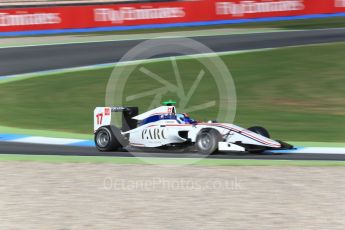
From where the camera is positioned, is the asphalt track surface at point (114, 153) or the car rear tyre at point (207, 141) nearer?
the car rear tyre at point (207, 141)

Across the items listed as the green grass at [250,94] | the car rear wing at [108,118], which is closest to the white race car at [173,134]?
the car rear wing at [108,118]

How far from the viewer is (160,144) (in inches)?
437

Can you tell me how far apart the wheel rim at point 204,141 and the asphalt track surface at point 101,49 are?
11.6m

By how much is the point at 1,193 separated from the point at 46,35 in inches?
878

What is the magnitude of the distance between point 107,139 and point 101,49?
14.3 m

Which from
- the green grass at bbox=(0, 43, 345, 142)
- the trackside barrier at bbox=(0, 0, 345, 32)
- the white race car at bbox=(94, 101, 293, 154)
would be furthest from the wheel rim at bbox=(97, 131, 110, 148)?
the trackside barrier at bbox=(0, 0, 345, 32)

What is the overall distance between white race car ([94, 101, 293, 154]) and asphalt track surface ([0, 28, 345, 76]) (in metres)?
10.1

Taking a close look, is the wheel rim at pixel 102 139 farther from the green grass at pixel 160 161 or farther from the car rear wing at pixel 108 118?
the green grass at pixel 160 161

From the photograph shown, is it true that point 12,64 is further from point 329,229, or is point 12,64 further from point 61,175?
point 329,229

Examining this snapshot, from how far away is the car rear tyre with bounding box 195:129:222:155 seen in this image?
10.5 meters

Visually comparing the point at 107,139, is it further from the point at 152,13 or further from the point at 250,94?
the point at 152,13

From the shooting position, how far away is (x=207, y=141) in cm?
1063

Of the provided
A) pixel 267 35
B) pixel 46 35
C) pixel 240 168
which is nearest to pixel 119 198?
pixel 240 168

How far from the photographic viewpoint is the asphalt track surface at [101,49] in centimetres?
2239
